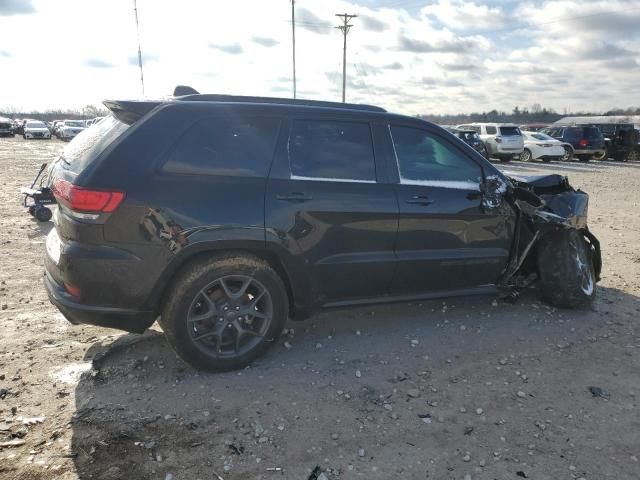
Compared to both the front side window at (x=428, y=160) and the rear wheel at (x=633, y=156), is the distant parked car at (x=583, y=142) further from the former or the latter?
the front side window at (x=428, y=160)

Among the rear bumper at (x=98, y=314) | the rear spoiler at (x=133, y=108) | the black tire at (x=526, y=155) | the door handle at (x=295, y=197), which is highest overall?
the rear spoiler at (x=133, y=108)

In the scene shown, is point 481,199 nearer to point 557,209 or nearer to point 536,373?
point 557,209

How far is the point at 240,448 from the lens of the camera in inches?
113

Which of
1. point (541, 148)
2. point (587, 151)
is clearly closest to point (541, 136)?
point (541, 148)

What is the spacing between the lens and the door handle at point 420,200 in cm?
407

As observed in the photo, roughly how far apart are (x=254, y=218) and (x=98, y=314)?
1.18 meters

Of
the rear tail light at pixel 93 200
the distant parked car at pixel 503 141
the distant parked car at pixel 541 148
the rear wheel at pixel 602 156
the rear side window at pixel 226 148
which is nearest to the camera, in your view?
the rear tail light at pixel 93 200

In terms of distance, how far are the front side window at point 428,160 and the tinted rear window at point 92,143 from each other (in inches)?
81.9

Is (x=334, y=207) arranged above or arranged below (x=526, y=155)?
above

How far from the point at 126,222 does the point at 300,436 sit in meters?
1.69

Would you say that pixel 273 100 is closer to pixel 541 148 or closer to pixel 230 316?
pixel 230 316

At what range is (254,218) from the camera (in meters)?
3.49

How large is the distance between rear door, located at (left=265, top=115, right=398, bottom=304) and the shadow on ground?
0.59 meters

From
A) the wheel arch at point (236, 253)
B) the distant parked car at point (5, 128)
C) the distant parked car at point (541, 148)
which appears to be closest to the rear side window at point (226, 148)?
the wheel arch at point (236, 253)
